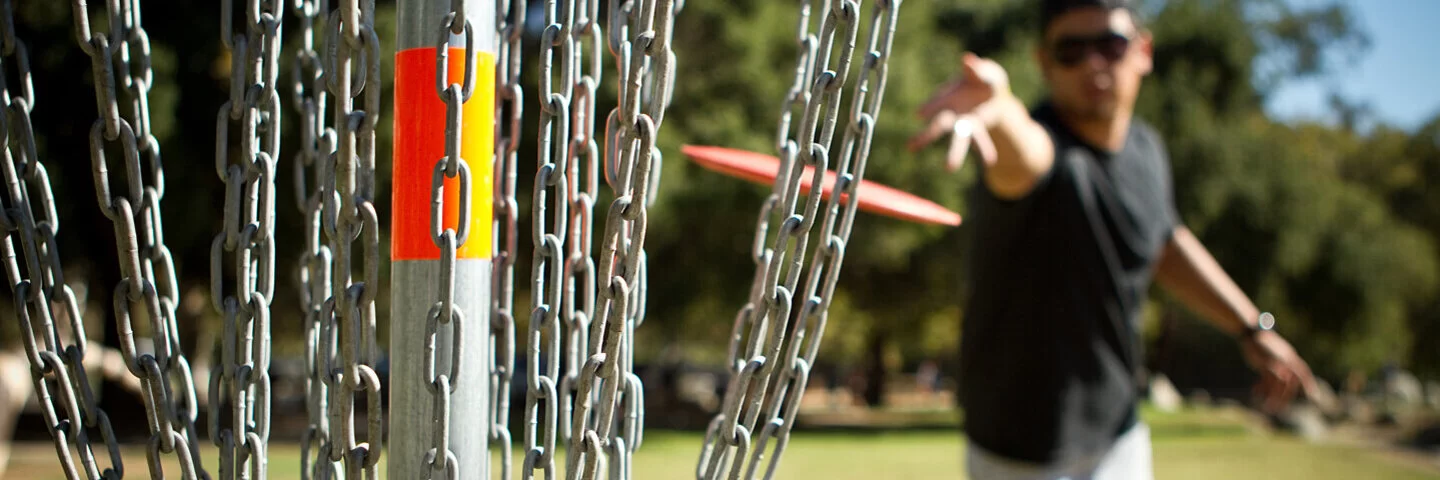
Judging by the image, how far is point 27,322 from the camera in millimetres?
1669

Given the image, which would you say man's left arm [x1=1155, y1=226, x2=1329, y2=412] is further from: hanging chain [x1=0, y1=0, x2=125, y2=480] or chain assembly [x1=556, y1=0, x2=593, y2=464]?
hanging chain [x1=0, y1=0, x2=125, y2=480]

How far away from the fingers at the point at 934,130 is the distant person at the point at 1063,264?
0.41 feet

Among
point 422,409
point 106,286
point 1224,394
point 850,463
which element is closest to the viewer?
point 422,409

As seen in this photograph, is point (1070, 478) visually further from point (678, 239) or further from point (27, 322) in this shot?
point (678, 239)

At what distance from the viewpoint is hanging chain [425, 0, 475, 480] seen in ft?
5.04

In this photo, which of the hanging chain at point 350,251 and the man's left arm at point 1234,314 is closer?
the hanging chain at point 350,251

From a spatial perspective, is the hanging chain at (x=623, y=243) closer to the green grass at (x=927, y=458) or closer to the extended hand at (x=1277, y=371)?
the extended hand at (x=1277, y=371)

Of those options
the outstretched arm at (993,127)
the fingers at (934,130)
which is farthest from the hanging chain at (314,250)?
the outstretched arm at (993,127)

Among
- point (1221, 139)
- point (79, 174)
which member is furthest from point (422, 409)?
point (1221, 139)

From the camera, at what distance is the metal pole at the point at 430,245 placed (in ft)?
5.43

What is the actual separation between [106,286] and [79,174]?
9.64ft

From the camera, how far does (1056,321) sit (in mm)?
3340

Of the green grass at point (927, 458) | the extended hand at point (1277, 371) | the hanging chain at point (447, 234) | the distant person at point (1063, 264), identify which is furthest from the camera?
the green grass at point (927, 458)

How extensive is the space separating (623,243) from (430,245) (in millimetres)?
261
